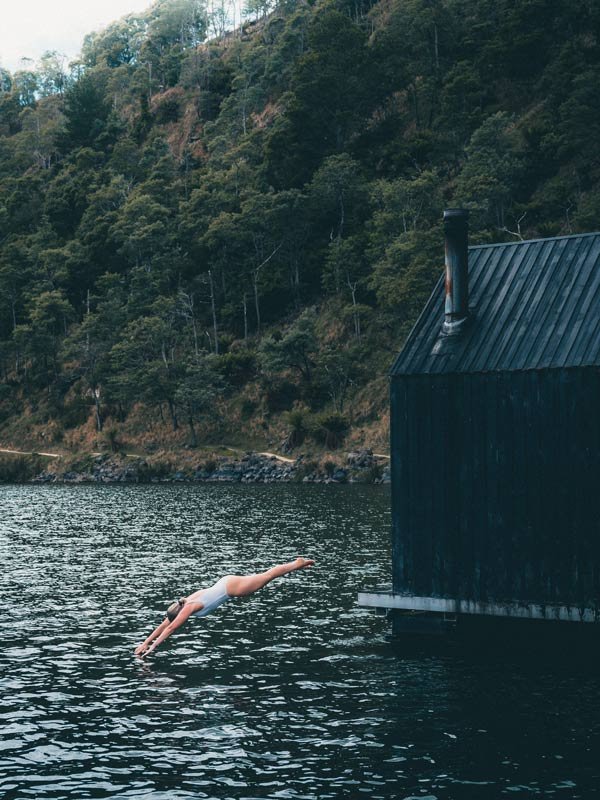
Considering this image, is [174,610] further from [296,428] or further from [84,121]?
[84,121]

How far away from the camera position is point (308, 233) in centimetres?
11906

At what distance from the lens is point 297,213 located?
382 ft

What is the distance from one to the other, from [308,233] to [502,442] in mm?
98083

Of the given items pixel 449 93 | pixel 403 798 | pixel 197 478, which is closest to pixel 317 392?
pixel 197 478

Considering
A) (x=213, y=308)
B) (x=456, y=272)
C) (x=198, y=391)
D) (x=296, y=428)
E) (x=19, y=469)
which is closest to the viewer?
(x=456, y=272)

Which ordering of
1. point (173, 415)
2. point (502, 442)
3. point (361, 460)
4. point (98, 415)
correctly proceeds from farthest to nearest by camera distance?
1. point (98, 415)
2. point (173, 415)
3. point (361, 460)
4. point (502, 442)

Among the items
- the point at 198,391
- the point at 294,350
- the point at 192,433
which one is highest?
the point at 294,350

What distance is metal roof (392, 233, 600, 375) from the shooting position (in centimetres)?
2303

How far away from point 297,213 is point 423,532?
9538 centimetres

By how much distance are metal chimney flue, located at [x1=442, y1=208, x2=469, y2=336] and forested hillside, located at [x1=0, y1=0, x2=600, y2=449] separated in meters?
65.0

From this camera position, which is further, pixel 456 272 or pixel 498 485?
pixel 456 272

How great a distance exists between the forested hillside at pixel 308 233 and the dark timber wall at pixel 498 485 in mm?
67483

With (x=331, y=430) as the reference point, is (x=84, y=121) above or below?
above

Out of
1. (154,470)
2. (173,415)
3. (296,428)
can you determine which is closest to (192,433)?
(173,415)
